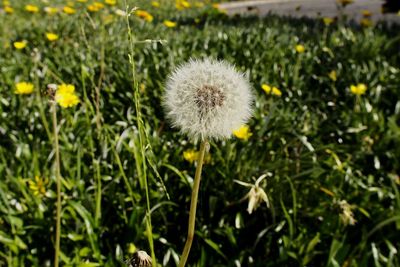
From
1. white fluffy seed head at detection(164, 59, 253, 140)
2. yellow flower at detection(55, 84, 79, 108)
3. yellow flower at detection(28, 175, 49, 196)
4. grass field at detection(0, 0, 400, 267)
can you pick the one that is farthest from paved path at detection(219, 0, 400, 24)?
white fluffy seed head at detection(164, 59, 253, 140)

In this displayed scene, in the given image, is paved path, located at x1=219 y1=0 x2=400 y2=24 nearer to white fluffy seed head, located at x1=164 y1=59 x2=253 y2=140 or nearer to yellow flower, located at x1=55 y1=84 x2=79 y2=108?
yellow flower, located at x1=55 y1=84 x2=79 y2=108

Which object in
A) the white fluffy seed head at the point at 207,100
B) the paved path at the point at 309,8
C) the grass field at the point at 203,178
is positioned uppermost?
the white fluffy seed head at the point at 207,100

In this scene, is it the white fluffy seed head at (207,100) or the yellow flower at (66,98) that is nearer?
the white fluffy seed head at (207,100)

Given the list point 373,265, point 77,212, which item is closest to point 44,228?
point 77,212

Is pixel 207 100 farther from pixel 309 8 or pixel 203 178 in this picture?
pixel 309 8

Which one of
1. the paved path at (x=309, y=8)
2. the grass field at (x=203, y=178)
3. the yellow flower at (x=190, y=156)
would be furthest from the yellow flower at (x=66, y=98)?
the paved path at (x=309, y=8)

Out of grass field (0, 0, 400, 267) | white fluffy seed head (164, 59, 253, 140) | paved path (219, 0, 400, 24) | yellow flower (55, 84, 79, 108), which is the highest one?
white fluffy seed head (164, 59, 253, 140)

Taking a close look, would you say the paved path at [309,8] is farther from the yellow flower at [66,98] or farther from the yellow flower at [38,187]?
the yellow flower at [38,187]

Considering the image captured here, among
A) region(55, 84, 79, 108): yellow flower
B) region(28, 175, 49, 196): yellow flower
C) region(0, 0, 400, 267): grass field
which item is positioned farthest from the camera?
region(55, 84, 79, 108): yellow flower

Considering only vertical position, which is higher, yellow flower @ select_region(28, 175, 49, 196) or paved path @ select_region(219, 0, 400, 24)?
paved path @ select_region(219, 0, 400, 24)

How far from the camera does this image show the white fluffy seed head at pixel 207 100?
1.08 metres

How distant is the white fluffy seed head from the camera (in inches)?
42.6

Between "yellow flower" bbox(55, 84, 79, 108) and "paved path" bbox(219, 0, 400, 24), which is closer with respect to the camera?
"yellow flower" bbox(55, 84, 79, 108)

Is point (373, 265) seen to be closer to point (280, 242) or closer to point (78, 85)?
point (280, 242)
